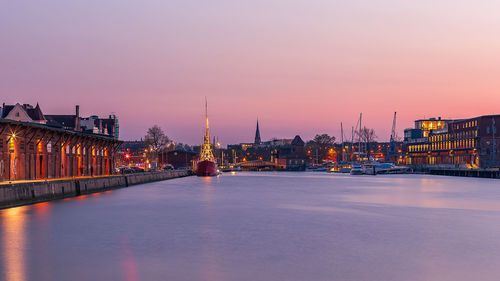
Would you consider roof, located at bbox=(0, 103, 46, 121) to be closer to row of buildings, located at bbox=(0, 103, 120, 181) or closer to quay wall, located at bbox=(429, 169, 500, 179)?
row of buildings, located at bbox=(0, 103, 120, 181)

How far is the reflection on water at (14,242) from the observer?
19.2m

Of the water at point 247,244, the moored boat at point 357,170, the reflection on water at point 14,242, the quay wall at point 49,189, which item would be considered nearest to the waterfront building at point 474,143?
the moored boat at point 357,170

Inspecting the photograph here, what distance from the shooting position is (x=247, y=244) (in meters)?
26.3

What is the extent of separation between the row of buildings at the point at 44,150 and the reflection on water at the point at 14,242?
1247 cm

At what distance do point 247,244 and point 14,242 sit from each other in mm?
11718

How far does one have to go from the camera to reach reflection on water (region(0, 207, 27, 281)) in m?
19.2

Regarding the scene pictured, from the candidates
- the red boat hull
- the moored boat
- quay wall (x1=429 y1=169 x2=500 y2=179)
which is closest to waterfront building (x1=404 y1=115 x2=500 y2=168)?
quay wall (x1=429 y1=169 x2=500 y2=179)

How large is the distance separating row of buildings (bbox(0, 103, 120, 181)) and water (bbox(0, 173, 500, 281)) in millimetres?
10220

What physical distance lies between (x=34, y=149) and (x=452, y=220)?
145ft

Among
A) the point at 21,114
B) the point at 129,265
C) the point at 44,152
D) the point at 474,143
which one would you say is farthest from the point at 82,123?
the point at 474,143

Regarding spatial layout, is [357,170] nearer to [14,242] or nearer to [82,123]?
[82,123]

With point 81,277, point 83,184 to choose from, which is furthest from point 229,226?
point 83,184

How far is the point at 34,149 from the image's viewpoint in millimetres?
58688

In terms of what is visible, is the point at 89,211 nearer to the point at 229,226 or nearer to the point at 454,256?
the point at 229,226
